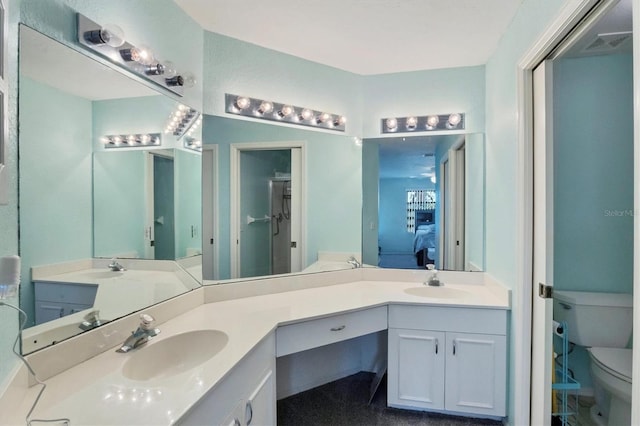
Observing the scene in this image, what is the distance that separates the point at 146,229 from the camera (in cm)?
152

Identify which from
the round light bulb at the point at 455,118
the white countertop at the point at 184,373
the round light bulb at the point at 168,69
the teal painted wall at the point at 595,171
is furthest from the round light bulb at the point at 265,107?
the teal painted wall at the point at 595,171

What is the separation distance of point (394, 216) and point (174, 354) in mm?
1808

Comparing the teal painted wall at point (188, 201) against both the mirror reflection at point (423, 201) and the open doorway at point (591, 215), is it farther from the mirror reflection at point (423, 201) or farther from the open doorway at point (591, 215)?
the open doorway at point (591, 215)

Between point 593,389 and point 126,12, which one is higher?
point 126,12

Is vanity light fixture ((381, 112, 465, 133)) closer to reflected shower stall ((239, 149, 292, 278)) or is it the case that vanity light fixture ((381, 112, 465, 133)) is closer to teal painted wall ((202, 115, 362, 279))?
teal painted wall ((202, 115, 362, 279))

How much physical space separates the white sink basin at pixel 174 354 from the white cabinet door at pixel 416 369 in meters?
1.09

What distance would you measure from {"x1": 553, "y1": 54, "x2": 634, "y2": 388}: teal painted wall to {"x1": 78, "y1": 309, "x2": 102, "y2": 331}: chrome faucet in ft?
7.93

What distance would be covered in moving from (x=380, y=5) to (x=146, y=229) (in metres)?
1.59

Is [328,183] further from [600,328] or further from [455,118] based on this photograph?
[600,328]

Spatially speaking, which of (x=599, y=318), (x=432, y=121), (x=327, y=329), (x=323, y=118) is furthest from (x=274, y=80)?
(x=599, y=318)

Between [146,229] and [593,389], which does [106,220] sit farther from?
[593,389]

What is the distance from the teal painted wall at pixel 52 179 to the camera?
1.00m

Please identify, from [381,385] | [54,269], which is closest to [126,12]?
[54,269]

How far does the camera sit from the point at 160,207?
160 centimetres
